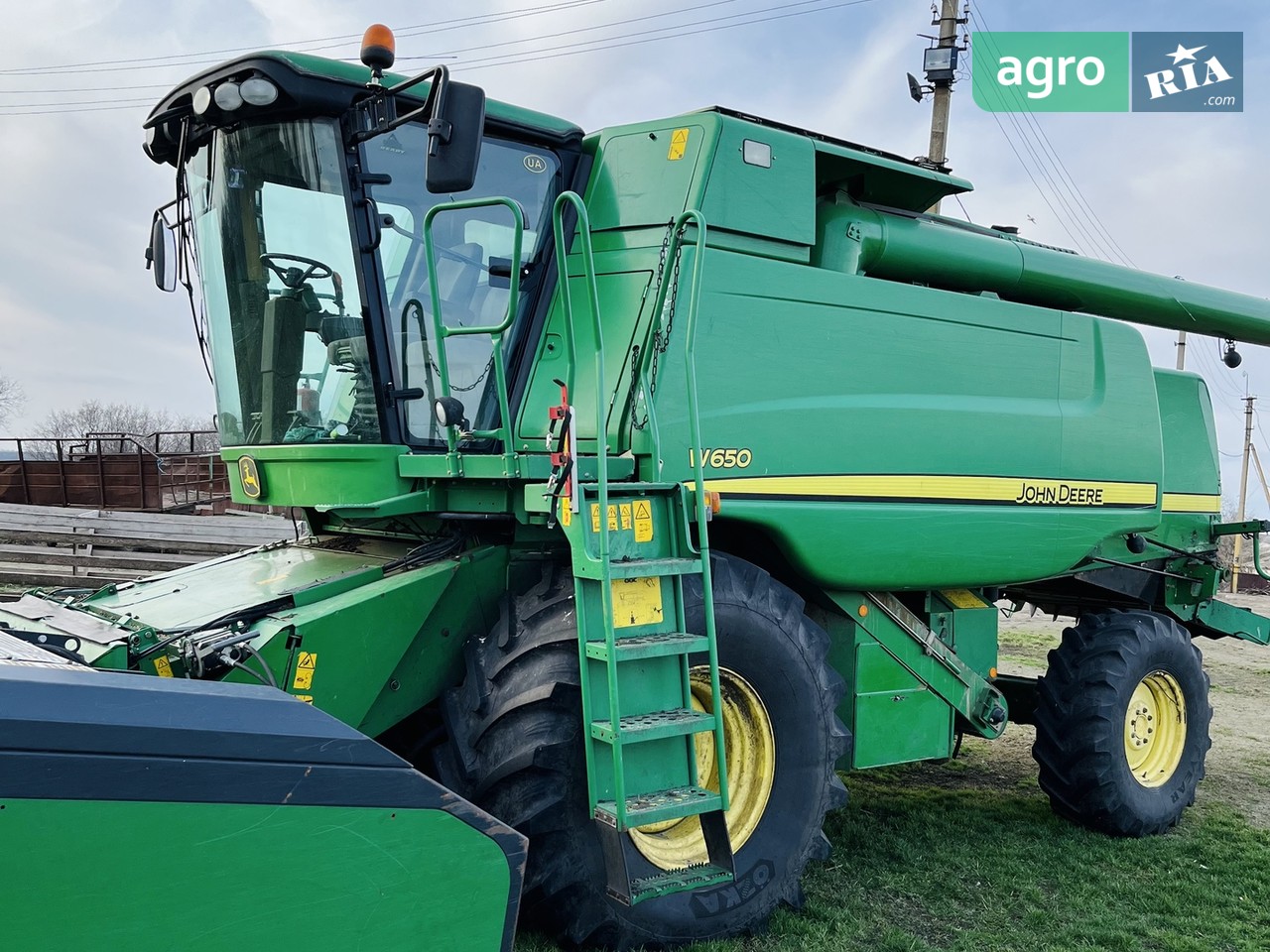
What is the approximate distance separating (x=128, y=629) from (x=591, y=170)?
2.58 metres

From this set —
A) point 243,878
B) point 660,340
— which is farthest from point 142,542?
point 243,878

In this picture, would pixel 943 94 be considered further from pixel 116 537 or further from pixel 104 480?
pixel 104 480

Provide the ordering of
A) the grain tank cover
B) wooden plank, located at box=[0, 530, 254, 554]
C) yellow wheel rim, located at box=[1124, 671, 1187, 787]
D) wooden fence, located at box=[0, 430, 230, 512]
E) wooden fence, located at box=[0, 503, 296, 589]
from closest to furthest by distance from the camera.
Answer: the grain tank cover, yellow wheel rim, located at box=[1124, 671, 1187, 787], wooden fence, located at box=[0, 503, 296, 589], wooden plank, located at box=[0, 530, 254, 554], wooden fence, located at box=[0, 430, 230, 512]

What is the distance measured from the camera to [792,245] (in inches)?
181

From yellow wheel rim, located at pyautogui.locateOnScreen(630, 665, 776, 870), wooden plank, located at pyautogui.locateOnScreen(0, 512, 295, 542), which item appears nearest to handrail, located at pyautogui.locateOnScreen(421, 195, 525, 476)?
yellow wheel rim, located at pyautogui.locateOnScreen(630, 665, 776, 870)

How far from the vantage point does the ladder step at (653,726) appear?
3.26 m

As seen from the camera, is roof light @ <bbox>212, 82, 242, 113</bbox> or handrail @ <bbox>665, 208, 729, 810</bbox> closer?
handrail @ <bbox>665, 208, 729, 810</bbox>

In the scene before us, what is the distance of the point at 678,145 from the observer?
14.3 feet

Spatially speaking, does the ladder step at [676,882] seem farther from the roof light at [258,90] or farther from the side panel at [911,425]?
the roof light at [258,90]

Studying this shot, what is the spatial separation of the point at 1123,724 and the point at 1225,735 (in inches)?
133

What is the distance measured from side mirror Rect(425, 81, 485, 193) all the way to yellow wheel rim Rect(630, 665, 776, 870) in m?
1.84

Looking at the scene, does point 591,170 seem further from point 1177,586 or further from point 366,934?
point 1177,586

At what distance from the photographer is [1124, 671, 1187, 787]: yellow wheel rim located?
19.1ft

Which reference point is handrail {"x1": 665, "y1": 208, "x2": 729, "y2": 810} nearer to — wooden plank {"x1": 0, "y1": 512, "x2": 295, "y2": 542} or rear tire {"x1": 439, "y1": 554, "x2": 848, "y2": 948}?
rear tire {"x1": 439, "y1": 554, "x2": 848, "y2": 948}
